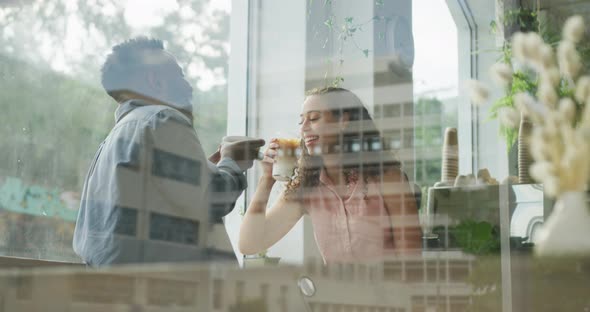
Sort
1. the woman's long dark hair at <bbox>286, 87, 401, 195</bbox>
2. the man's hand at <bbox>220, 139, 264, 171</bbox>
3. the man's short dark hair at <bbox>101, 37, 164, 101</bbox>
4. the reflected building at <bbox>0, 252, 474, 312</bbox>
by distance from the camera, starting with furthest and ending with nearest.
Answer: the man's short dark hair at <bbox>101, 37, 164, 101</bbox>, the man's hand at <bbox>220, 139, 264, 171</bbox>, the woman's long dark hair at <bbox>286, 87, 401, 195</bbox>, the reflected building at <bbox>0, 252, 474, 312</bbox>

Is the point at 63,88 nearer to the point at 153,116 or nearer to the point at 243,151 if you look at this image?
the point at 153,116

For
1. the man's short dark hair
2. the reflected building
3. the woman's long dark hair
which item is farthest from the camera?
the man's short dark hair

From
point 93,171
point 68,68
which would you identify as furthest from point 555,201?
point 68,68

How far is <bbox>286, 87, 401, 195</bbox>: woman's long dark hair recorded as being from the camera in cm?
146

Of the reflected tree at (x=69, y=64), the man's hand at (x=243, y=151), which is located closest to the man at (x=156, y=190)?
the man's hand at (x=243, y=151)

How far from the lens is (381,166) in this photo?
4.72 ft

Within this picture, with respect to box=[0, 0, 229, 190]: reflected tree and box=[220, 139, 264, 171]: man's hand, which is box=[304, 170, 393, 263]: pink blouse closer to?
box=[220, 139, 264, 171]: man's hand

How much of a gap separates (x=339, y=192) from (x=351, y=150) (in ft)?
0.30

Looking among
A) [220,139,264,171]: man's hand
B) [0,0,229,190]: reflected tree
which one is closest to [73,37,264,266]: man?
[220,139,264,171]: man's hand

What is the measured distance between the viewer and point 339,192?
147 centimetres

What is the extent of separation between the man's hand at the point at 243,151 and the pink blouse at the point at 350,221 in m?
0.16

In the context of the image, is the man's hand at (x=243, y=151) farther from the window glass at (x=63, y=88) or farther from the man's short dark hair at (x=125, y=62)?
the man's short dark hair at (x=125, y=62)

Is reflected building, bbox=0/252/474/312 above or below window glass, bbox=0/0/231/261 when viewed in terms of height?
below

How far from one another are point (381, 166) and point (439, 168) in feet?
0.43
